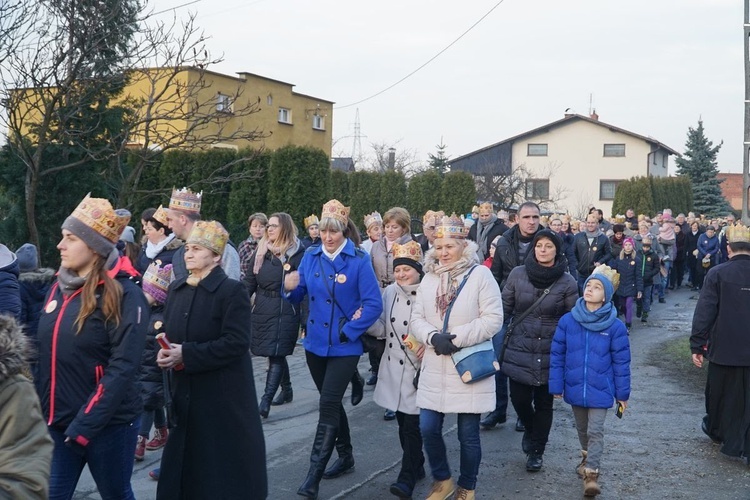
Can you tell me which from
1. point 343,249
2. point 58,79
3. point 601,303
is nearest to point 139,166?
point 58,79

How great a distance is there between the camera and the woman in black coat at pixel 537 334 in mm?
7023

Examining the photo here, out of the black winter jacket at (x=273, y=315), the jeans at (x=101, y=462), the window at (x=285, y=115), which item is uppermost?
the window at (x=285, y=115)

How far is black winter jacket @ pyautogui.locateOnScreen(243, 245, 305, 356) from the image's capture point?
878 cm

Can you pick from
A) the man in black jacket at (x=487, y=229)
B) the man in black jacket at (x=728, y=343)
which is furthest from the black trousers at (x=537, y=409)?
the man in black jacket at (x=487, y=229)

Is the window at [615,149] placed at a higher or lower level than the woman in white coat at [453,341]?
higher

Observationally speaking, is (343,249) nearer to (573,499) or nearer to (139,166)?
(573,499)

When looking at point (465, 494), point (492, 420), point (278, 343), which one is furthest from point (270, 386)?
point (465, 494)

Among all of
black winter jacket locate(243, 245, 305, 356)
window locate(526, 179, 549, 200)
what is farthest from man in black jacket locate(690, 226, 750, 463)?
window locate(526, 179, 549, 200)

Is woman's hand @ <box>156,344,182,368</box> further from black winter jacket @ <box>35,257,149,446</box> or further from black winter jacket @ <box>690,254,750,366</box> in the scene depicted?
black winter jacket @ <box>690,254,750,366</box>

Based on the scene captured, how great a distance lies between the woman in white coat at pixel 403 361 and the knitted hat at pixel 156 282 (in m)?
1.62

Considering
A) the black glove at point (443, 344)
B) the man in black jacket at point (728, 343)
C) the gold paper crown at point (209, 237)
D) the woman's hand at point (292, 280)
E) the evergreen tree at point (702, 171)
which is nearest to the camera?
the gold paper crown at point (209, 237)

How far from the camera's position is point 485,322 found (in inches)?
233

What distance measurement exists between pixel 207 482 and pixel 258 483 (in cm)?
27

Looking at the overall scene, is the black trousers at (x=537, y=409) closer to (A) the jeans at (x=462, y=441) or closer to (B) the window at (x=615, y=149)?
(A) the jeans at (x=462, y=441)
